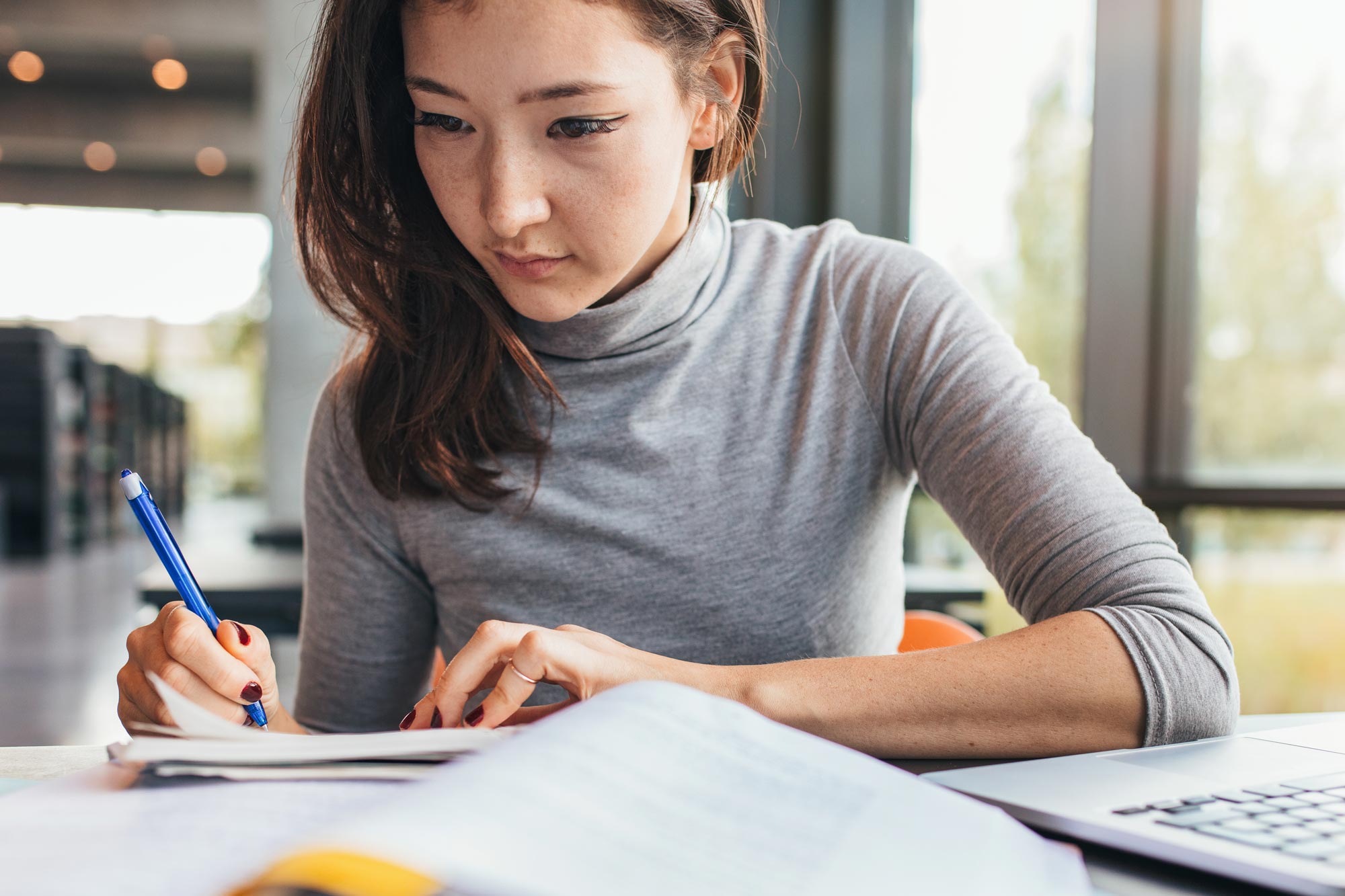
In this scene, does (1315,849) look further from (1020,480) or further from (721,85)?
(721,85)

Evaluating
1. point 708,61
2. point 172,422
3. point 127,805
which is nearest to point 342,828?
point 127,805

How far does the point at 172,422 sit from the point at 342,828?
38.2 ft

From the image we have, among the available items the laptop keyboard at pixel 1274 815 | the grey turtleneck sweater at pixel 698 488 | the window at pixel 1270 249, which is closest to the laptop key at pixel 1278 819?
the laptop keyboard at pixel 1274 815

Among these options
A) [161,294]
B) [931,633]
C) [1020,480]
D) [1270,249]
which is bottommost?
[931,633]

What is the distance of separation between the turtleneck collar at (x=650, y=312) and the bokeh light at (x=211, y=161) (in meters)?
11.5

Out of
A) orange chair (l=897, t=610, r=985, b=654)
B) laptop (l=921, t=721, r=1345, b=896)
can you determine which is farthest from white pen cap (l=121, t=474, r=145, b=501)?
orange chair (l=897, t=610, r=985, b=654)

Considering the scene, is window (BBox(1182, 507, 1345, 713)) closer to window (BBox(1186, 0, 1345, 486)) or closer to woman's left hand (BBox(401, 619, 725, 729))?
window (BBox(1186, 0, 1345, 486))

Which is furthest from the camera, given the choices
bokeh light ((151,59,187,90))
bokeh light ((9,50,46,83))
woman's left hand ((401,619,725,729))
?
bokeh light ((151,59,187,90))

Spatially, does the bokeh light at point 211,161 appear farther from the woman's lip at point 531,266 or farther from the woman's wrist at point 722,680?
the woman's wrist at point 722,680

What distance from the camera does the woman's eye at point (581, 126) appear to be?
819 mm

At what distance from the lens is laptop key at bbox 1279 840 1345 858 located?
0.42m

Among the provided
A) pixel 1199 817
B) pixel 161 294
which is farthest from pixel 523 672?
pixel 161 294

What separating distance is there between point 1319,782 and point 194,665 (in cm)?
65

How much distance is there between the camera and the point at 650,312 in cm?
102
